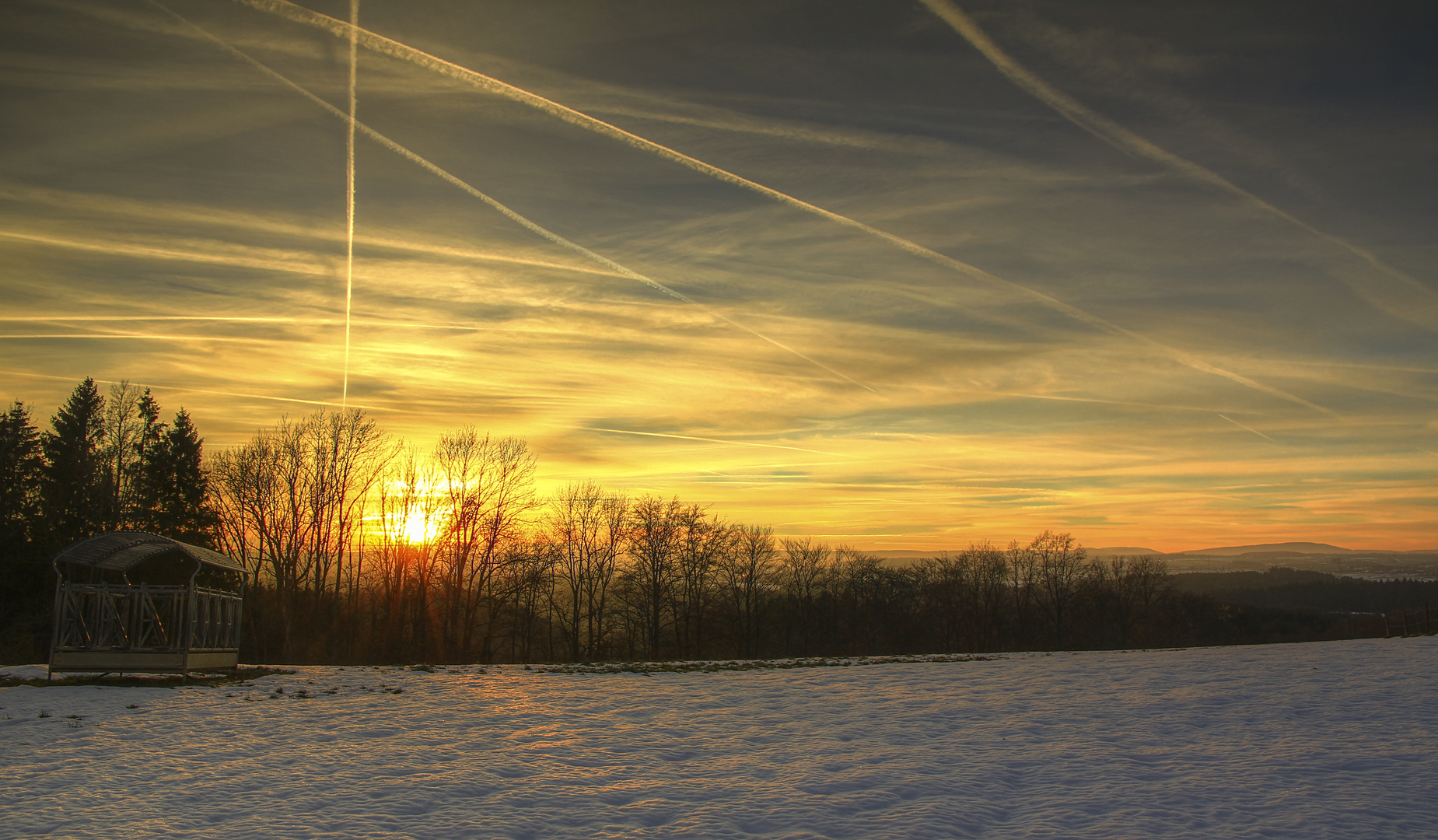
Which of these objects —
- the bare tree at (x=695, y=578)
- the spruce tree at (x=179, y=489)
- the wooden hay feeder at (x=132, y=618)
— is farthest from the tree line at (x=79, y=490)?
the bare tree at (x=695, y=578)

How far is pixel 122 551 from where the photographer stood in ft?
63.8

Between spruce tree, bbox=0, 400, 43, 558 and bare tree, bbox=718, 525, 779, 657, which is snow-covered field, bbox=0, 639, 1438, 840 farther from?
bare tree, bbox=718, 525, 779, 657

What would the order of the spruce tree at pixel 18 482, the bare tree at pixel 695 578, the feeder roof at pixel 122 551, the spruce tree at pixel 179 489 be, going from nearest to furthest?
the feeder roof at pixel 122 551 → the spruce tree at pixel 18 482 → the spruce tree at pixel 179 489 → the bare tree at pixel 695 578

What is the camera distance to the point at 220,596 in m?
21.7

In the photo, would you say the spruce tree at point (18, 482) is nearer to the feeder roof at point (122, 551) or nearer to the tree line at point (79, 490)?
the tree line at point (79, 490)

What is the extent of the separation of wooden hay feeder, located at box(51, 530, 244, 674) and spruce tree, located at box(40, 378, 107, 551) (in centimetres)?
1780

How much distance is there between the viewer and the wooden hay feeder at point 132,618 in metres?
18.3

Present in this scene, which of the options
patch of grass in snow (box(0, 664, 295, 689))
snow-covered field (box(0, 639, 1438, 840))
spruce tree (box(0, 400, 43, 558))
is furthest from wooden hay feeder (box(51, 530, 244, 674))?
spruce tree (box(0, 400, 43, 558))

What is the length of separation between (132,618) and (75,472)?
28029 millimetres

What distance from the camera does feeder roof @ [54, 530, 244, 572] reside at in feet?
60.7

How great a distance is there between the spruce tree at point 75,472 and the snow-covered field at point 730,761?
24.7m

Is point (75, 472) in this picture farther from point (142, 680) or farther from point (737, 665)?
point (737, 665)

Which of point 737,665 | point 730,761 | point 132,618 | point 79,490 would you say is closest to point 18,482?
point 79,490

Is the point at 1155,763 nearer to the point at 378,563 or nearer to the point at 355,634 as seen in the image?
the point at 355,634
